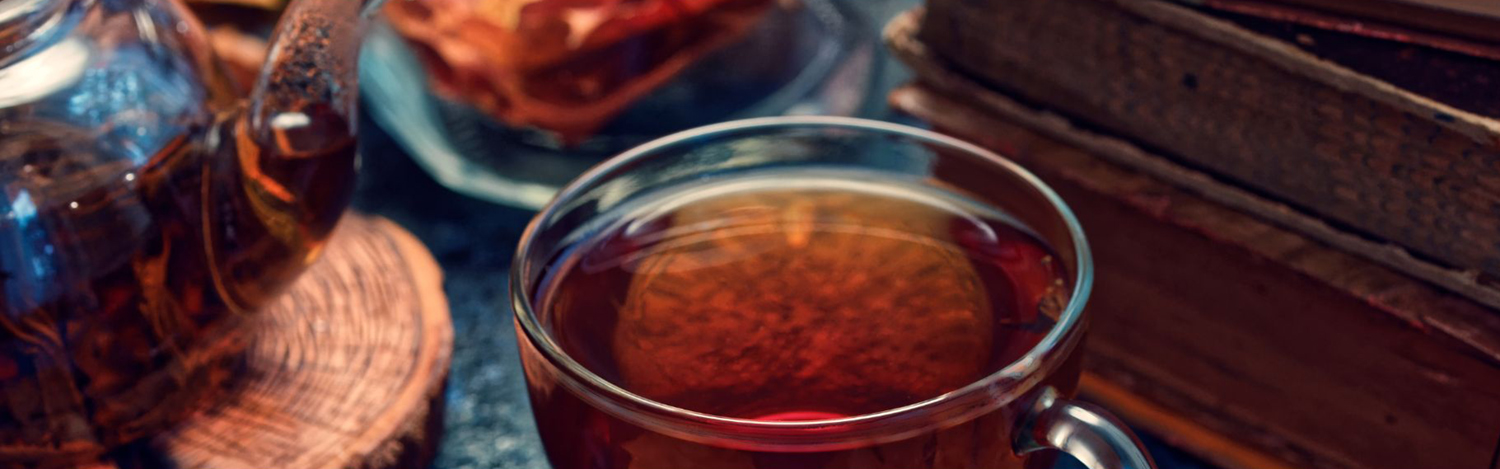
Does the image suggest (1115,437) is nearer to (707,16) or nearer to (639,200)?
(639,200)

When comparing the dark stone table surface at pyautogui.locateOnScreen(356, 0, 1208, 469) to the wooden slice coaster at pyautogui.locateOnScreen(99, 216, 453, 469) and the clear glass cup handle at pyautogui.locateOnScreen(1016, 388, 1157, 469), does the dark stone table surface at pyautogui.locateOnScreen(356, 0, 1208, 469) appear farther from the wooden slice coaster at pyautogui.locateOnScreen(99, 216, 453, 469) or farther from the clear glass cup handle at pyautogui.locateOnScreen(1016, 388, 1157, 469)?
the clear glass cup handle at pyautogui.locateOnScreen(1016, 388, 1157, 469)

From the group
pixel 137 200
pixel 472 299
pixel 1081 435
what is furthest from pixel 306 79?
pixel 1081 435

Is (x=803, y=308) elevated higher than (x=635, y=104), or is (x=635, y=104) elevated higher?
(x=803, y=308)

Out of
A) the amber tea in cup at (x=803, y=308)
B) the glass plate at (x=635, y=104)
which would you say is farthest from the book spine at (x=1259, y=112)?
the glass plate at (x=635, y=104)

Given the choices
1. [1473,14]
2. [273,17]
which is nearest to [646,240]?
[1473,14]

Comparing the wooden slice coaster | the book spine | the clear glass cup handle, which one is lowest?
the wooden slice coaster

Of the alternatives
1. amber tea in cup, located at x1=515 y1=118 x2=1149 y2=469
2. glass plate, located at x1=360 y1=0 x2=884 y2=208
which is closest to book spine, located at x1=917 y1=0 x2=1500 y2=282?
amber tea in cup, located at x1=515 y1=118 x2=1149 y2=469

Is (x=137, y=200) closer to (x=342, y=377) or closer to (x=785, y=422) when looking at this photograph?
(x=342, y=377)
